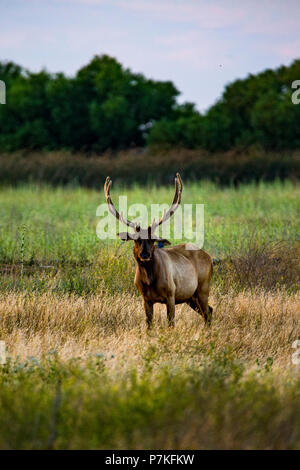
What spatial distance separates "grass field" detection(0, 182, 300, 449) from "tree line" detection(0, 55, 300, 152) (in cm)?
2450

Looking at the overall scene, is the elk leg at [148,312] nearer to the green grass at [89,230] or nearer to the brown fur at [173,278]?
the brown fur at [173,278]

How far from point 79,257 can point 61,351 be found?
5.27m

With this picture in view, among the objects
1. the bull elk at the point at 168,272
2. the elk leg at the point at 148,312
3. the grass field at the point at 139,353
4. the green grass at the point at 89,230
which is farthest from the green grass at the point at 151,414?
the green grass at the point at 89,230

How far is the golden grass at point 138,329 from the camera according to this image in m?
6.39

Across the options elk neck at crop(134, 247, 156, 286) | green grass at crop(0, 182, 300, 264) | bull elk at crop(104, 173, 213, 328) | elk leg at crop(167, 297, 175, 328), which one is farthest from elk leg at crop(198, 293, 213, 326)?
green grass at crop(0, 182, 300, 264)

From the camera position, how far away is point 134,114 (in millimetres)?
42156

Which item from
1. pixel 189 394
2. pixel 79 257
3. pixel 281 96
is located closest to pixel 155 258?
pixel 189 394

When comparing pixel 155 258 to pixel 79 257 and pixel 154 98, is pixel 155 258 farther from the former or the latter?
pixel 154 98

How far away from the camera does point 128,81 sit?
43062 mm

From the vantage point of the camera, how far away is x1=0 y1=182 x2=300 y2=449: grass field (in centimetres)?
431

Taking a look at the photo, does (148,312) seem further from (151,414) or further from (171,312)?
(151,414)

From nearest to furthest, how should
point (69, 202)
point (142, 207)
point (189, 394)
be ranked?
point (189, 394)
point (142, 207)
point (69, 202)

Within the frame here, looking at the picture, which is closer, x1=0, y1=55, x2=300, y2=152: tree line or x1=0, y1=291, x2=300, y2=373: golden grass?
x1=0, y1=291, x2=300, y2=373: golden grass

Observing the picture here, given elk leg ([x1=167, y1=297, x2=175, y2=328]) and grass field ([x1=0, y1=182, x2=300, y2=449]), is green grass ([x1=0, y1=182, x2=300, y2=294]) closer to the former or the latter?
grass field ([x1=0, y1=182, x2=300, y2=449])
